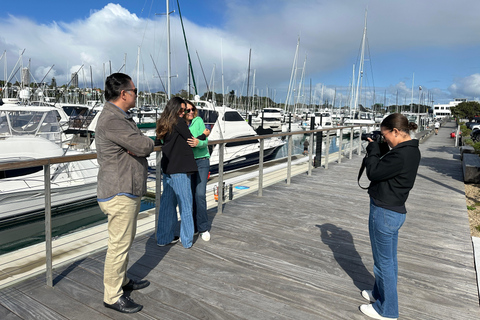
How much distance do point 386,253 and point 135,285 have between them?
6.48 ft

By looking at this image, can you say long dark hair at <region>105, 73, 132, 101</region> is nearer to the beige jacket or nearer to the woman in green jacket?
the beige jacket

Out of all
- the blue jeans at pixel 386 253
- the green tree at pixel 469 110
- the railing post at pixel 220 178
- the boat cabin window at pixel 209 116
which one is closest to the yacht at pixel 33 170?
the railing post at pixel 220 178

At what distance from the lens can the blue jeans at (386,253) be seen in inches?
93.7

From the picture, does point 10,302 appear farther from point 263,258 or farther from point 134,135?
point 263,258

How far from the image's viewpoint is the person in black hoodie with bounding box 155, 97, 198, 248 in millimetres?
3465

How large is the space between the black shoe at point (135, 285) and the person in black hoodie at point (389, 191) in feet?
6.04

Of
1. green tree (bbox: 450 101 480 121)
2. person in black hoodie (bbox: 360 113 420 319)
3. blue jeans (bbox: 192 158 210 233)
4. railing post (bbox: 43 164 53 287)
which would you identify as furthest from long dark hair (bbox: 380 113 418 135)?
green tree (bbox: 450 101 480 121)

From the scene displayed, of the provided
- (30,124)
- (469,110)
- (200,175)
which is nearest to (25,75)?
(30,124)

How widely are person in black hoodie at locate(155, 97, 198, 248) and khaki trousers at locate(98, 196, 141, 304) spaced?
1.05 m

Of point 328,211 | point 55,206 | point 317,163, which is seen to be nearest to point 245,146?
point 317,163

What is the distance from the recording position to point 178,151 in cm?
351

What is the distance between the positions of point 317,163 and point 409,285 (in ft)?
22.3

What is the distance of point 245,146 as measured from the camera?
14.7 meters

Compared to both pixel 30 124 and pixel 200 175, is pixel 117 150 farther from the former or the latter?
pixel 30 124
